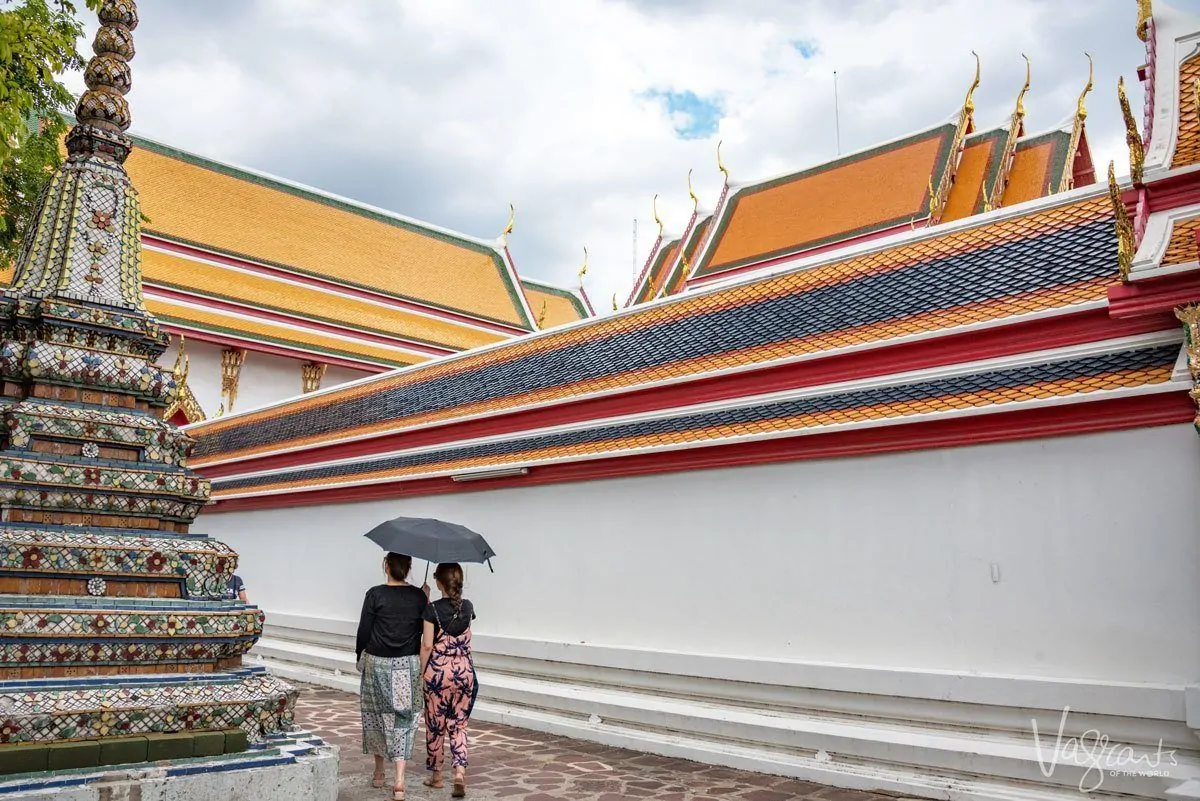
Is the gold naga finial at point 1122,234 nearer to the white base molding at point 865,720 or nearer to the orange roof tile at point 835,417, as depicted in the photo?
the orange roof tile at point 835,417

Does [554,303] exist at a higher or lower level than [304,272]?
higher

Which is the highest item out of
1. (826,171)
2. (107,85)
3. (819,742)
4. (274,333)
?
(826,171)

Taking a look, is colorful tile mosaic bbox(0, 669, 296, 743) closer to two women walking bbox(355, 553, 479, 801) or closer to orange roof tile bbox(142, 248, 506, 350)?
two women walking bbox(355, 553, 479, 801)

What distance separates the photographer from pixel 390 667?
488cm

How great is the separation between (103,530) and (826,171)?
51.1ft

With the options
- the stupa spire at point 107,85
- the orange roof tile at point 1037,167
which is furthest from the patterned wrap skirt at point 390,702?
the orange roof tile at point 1037,167

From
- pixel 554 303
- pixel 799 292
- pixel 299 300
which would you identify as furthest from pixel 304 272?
pixel 799 292

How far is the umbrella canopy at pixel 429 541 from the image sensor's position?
509 cm

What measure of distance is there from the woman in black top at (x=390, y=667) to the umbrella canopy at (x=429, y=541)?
0.72ft

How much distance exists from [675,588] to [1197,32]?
4755 mm

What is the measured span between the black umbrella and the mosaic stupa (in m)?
1.08

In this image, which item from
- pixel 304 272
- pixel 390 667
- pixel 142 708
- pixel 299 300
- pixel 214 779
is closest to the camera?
pixel 214 779

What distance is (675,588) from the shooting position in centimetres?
648

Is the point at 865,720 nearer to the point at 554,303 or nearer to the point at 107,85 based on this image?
the point at 107,85
